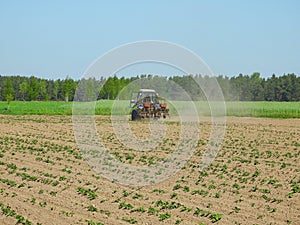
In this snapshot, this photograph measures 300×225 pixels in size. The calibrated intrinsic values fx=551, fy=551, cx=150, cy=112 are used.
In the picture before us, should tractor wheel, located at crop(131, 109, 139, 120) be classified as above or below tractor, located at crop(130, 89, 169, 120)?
below

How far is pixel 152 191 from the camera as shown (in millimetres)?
11914

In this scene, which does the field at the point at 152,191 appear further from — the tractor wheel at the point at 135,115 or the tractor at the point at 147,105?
the tractor wheel at the point at 135,115

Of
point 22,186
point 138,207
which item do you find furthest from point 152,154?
point 138,207

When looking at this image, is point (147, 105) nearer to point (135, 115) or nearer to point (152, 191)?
point (135, 115)

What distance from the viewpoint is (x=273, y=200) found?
430 inches

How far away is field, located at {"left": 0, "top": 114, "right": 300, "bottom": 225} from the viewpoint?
961cm

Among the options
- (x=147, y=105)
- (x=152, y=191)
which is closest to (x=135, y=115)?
(x=147, y=105)

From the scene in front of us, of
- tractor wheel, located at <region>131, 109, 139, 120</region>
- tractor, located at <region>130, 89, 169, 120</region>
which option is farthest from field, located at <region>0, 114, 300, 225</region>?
tractor wheel, located at <region>131, 109, 139, 120</region>

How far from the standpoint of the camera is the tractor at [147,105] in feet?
108

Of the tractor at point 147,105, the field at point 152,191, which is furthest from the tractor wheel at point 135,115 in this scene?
the field at point 152,191

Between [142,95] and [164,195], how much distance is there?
22138mm

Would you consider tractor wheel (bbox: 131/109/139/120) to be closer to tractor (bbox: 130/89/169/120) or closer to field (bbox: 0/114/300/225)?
tractor (bbox: 130/89/169/120)

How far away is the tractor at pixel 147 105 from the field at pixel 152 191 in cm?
1344

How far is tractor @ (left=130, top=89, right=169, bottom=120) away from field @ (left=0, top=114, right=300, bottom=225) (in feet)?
44.1
